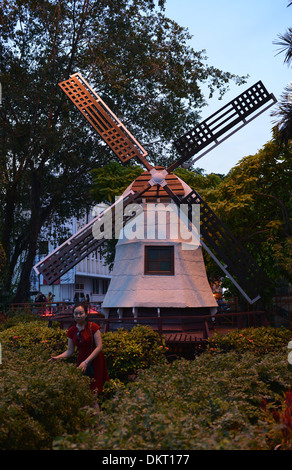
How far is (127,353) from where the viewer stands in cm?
1259

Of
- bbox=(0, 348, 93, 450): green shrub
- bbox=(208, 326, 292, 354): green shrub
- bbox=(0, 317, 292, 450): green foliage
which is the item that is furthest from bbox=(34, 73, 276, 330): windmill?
bbox=(0, 348, 93, 450): green shrub

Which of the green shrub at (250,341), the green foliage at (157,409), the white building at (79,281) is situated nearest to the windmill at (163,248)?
the green shrub at (250,341)

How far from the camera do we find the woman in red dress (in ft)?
29.9

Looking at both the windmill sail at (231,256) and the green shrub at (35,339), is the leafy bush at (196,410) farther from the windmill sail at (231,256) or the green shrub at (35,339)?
the windmill sail at (231,256)

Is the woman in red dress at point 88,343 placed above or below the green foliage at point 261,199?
below

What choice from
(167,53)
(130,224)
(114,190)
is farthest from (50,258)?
(167,53)

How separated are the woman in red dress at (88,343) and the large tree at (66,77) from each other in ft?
58.5

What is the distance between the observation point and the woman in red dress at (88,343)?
29.9ft

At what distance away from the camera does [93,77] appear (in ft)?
91.7

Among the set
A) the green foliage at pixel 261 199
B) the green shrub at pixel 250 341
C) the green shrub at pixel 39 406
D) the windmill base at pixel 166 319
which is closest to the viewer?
the green shrub at pixel 39 406

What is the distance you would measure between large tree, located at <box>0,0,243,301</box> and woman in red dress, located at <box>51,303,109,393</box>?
17.8 metres

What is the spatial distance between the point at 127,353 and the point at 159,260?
223 inches

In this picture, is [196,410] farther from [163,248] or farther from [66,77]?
[66,77]

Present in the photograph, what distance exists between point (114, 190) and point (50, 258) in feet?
24.1
